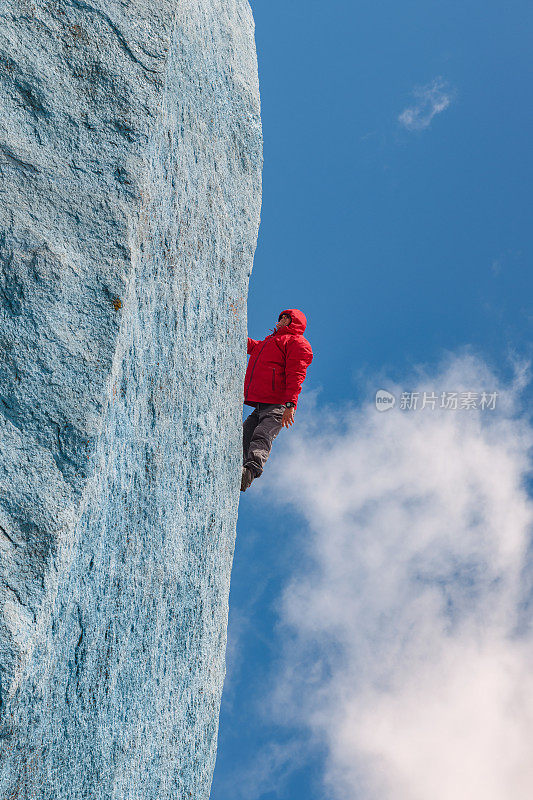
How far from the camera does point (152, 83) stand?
132 inches

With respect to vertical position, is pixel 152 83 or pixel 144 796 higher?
pixel 152 83

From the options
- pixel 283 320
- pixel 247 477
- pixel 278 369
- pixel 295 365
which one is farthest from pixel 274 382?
pixel 247 477

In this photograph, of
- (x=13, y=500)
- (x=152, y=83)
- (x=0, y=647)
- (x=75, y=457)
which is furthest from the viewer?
(x=152, y=83)

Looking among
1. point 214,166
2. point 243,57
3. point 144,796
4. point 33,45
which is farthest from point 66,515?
point 243,57

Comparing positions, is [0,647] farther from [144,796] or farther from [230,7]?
[230,7]

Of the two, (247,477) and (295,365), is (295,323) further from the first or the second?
(247,477)

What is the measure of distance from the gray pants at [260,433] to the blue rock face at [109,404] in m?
1.70

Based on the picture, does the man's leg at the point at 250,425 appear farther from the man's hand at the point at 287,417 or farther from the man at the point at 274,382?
the man's hand at the point at 287,417

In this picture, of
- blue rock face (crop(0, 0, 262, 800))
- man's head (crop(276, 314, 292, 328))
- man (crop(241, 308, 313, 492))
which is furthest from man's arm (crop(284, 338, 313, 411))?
blue rock face (crop(0, 0, 262, 800))

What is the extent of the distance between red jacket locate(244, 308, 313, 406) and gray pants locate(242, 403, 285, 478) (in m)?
0.11

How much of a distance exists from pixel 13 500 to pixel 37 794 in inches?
46.3

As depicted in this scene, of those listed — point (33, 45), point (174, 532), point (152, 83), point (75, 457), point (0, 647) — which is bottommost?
point (0, 647)

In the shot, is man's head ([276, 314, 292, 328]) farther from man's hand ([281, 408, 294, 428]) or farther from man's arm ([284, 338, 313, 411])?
man's hand ([281, 408, 294, 428])

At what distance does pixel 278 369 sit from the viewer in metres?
6.98
